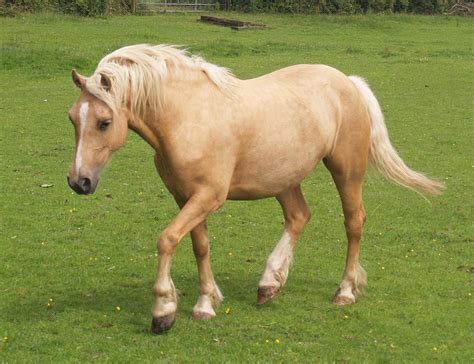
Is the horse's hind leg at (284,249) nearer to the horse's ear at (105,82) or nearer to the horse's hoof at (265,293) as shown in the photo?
the horse's hoof at (265,293)

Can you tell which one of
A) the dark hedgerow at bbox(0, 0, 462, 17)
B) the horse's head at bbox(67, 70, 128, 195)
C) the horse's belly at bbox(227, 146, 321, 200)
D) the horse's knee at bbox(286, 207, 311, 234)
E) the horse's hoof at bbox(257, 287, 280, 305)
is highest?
the horse's head at bbox(67, 70, 128, 195)

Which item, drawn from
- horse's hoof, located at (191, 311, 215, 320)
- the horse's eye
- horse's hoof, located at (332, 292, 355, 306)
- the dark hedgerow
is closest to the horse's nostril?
the horse's eye

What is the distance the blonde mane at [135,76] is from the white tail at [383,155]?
1816 mm

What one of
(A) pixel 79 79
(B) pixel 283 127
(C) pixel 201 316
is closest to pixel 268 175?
(B) pixel 283 127

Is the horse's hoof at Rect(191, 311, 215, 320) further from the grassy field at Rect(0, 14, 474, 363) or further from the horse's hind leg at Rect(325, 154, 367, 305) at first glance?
the horse's hind leg at Rect(325, 154, 367, 305)

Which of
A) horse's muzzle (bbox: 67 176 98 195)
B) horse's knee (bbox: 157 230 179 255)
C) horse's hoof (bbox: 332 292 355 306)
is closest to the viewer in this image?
horse's muzzle (bbox: 67 176 98 195)

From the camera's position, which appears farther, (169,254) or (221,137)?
(221,137)

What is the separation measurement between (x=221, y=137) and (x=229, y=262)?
2169 mm

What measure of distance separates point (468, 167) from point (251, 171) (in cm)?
682

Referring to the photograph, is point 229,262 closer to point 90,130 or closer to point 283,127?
point 283,127

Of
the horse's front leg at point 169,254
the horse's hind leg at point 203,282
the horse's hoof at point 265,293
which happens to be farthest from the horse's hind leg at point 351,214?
the horse's front leg at point 169,254

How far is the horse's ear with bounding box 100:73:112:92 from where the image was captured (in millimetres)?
5457

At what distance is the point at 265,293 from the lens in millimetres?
6539

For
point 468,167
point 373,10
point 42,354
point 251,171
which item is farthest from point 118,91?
point 373,10
